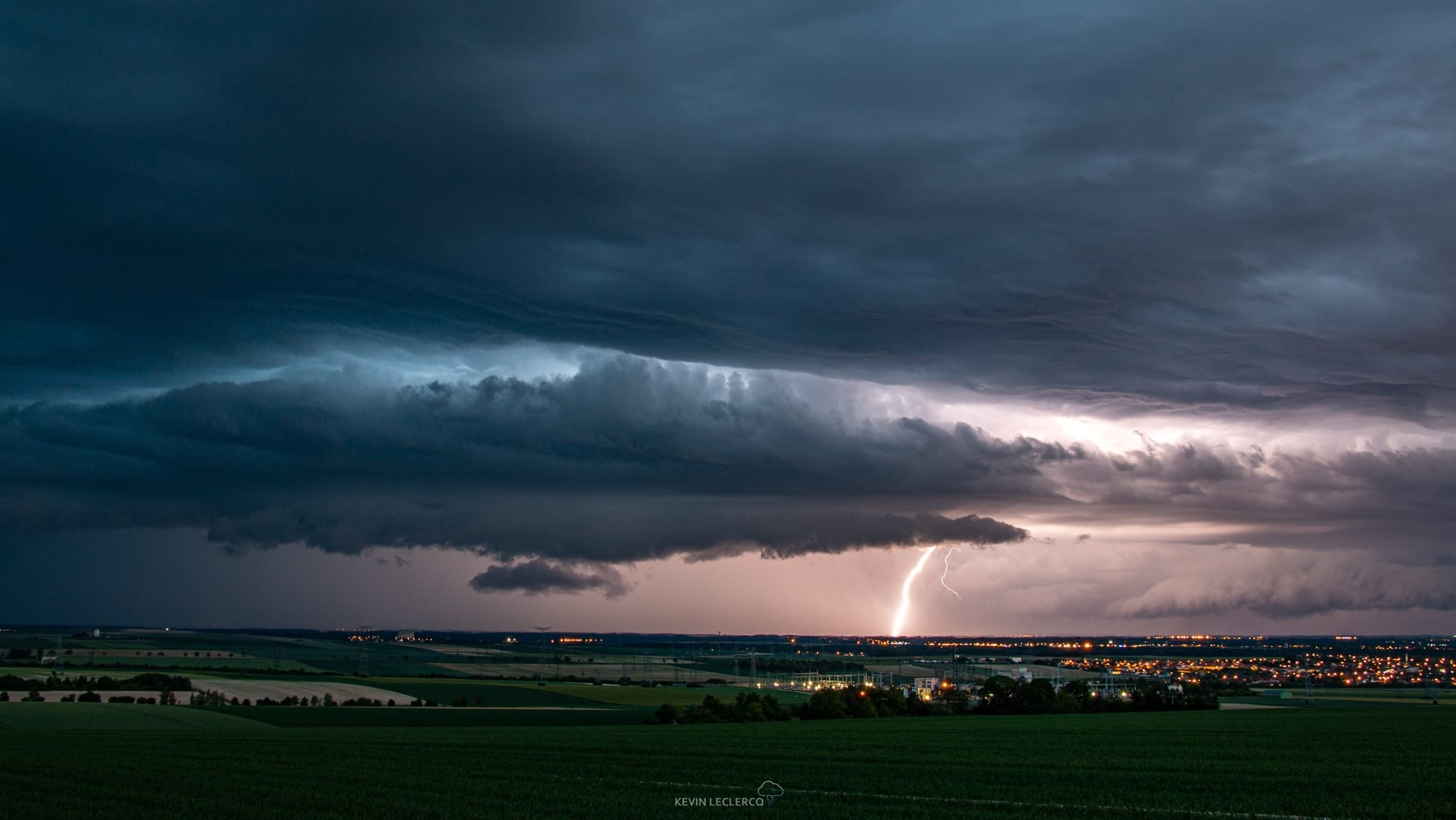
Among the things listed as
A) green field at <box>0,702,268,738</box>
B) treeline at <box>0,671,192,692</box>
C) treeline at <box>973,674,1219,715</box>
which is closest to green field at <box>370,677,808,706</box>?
treeline at <box>973,674,1219,715</box>

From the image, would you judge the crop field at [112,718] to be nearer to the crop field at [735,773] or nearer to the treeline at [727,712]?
the crop field at [735,773]

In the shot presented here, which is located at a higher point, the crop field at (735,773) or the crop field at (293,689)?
the crop field at (735,773)

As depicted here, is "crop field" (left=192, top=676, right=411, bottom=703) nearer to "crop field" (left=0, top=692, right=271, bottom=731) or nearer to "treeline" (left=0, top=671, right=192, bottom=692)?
"treeline" (left=0, top=671, right=192, bottom=692)

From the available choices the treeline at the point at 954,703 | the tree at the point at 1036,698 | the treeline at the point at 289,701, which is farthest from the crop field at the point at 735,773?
the treeline at the point at 289,701

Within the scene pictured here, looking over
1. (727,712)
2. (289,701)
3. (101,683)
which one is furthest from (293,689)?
(727,712)

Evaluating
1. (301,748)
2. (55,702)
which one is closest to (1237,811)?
(301,748)

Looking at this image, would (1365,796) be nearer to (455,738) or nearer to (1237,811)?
(1237,811)
